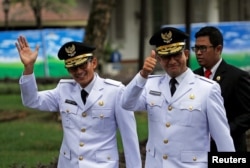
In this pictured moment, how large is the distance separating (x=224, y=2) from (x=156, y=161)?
34457 mm

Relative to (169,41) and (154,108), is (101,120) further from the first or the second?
(169,41)

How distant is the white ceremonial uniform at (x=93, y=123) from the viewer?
4.82 metres

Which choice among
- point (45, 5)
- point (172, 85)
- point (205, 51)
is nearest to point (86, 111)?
point (172, 85)

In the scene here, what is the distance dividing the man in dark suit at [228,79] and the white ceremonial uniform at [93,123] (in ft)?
2.04

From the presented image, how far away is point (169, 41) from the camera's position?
453 centimetres

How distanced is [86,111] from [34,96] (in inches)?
14.7

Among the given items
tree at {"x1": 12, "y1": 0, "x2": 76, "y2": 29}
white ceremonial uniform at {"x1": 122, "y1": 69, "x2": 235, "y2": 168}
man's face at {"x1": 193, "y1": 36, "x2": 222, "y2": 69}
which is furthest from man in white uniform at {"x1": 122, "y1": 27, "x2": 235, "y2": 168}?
tree at {"x1": 12, "y1": 0, "x2": 76, "y2": 29}

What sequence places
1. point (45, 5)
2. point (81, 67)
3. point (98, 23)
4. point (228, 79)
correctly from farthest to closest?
1. point (45, 5)
2. point (98, 23)
3. point (228, 79)
4. point (81, 67)

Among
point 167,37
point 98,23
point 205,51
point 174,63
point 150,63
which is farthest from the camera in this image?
point 98,23

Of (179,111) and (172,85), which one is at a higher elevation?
(172,85)

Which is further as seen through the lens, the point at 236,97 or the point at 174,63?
the point at 236,97

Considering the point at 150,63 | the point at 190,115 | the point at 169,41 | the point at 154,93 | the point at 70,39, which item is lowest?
the point at 70,39

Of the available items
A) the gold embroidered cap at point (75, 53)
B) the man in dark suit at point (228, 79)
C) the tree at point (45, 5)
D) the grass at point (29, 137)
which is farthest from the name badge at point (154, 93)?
the tree at point (45, 5)

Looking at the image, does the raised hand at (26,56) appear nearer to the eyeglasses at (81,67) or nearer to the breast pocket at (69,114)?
the eyeglasses at (81,67)
